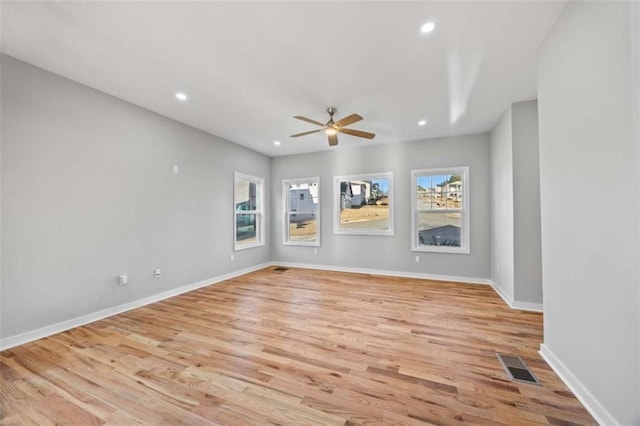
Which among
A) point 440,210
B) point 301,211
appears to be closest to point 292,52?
point 440,210

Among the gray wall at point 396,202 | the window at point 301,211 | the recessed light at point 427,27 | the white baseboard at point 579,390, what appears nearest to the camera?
the white baseboard at point 579,390

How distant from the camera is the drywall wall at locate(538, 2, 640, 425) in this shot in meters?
1.22

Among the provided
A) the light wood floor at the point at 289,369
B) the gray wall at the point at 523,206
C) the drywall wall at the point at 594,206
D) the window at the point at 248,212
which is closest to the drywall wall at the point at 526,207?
the gray wall at the point at 523,206

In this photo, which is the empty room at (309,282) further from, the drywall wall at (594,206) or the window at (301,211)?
the window at (301,211)

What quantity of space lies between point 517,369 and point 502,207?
255 cm

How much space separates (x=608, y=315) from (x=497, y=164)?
3239mm

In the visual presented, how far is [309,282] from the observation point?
4.62m

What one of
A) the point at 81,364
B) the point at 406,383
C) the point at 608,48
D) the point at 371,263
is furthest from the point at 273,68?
the point at 371,263

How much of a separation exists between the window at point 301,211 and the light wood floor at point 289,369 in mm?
2742

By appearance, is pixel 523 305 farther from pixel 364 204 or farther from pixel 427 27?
pixel 427 27

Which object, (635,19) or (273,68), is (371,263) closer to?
(273,68)

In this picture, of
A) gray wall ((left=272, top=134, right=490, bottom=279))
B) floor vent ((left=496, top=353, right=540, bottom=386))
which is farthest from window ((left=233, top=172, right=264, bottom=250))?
floor vent ((left=496, top=353, right=540, bottom=386))

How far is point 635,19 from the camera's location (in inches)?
45.8

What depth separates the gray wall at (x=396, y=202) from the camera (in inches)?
177
